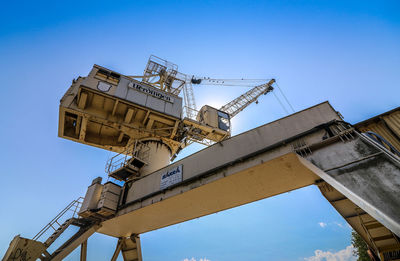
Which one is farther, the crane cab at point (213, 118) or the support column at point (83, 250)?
the crane cab at point (213, 118)

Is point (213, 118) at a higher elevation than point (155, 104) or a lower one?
higher

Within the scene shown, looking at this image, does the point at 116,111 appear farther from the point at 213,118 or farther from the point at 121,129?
the point at 213,118

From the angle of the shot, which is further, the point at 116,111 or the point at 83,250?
the point at 116,111

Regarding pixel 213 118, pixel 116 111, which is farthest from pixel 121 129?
pixel 213 118

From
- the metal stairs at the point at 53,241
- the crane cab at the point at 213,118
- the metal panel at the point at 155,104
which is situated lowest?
the metal stairs at the point at 53,241

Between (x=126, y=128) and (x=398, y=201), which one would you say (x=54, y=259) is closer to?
(x=126, y=128)

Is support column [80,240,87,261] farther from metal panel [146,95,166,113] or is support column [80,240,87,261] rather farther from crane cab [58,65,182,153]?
metal panel [146,95,166,113]

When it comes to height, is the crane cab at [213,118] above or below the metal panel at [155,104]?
above

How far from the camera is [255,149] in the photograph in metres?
7.63

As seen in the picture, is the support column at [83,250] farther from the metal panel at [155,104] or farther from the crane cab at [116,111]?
the metal panel at [155,104]

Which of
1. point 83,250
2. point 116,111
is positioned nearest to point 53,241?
point 83,250

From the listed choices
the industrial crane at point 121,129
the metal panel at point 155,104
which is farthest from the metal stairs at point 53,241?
the metal panel at point 155,104

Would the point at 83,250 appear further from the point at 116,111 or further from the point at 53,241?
the point at 116,111

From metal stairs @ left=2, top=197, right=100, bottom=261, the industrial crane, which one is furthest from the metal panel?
metal stairs @ left=2, top=197, right=100, bottom=261
